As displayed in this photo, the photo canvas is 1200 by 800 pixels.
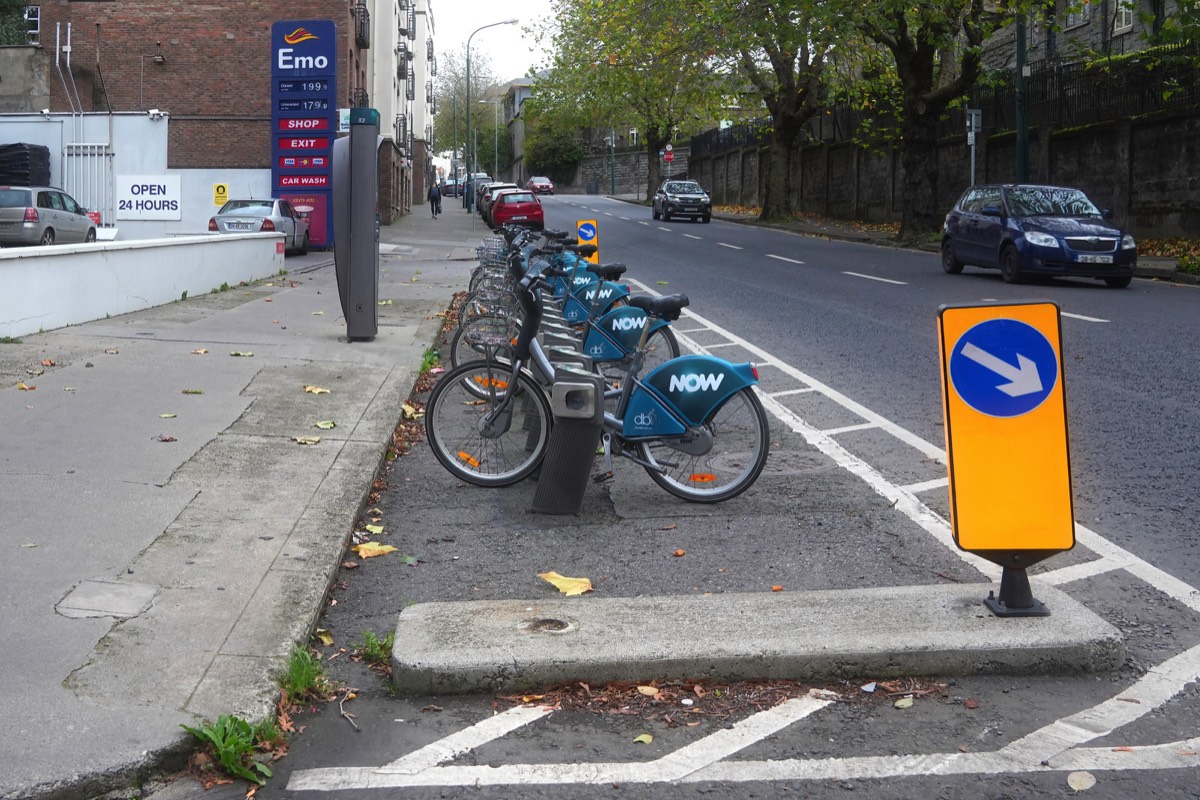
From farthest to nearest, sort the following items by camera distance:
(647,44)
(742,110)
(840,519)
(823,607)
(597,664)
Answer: (742,110), (647,44), (840,519), (823,607), (597,664)

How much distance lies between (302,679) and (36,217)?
24670 millimetres

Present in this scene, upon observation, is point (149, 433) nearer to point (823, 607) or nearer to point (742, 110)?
point (823, 607)

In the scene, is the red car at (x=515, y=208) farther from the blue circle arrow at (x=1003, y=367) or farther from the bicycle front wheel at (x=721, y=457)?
the blue circle arrow at (x=1003, y=367)

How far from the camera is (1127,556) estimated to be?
5738 mm

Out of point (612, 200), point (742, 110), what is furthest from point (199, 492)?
point (612, 200)

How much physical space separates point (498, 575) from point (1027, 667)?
2254 mm

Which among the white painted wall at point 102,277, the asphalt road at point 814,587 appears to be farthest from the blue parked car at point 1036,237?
the white painted wall at point 102,277

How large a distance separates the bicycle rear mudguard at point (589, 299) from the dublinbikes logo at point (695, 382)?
307 centimetres

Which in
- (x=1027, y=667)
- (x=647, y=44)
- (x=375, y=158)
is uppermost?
(x=647, y=44)

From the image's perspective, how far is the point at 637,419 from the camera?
6.75 m

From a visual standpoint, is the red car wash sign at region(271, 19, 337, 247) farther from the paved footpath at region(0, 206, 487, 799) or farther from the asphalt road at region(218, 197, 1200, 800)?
the asphalt road at region(218, 197, 1200, 800)

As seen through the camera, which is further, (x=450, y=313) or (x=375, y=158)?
(x=450, y=313)

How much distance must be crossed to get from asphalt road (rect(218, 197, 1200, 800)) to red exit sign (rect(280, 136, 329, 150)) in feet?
72.7

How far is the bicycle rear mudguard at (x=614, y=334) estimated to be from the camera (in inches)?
344
